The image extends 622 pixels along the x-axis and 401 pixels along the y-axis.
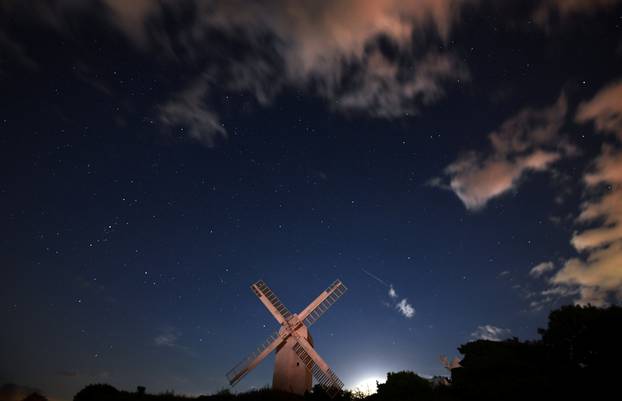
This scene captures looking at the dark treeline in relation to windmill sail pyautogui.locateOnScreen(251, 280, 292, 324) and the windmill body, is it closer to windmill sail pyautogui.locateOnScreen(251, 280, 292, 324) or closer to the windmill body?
the windmill body

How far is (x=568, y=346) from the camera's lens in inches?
832

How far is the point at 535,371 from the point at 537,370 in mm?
242

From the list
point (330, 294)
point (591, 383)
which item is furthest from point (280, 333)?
point (591, 383)

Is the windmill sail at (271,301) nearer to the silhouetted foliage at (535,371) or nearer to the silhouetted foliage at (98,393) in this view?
the silhouetted foliage at (535,371)

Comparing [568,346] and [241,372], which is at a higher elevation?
[241,372]

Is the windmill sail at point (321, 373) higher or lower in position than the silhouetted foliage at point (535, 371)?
higher

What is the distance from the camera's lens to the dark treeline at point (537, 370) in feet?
54.2

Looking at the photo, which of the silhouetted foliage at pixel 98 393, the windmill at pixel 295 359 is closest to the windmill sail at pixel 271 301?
the windmill at pixel 295 359

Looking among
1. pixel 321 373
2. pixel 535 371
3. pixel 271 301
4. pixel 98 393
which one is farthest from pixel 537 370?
pixel 98 393

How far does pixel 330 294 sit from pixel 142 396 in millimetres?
17500

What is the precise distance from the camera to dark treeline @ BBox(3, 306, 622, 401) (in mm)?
16531

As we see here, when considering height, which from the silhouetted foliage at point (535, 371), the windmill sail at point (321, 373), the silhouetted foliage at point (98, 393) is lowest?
the silhouetted foliage at point (535, 371)

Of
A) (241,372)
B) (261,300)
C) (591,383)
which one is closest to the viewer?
(591,383)

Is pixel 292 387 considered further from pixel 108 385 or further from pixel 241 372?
pixel 108 385
